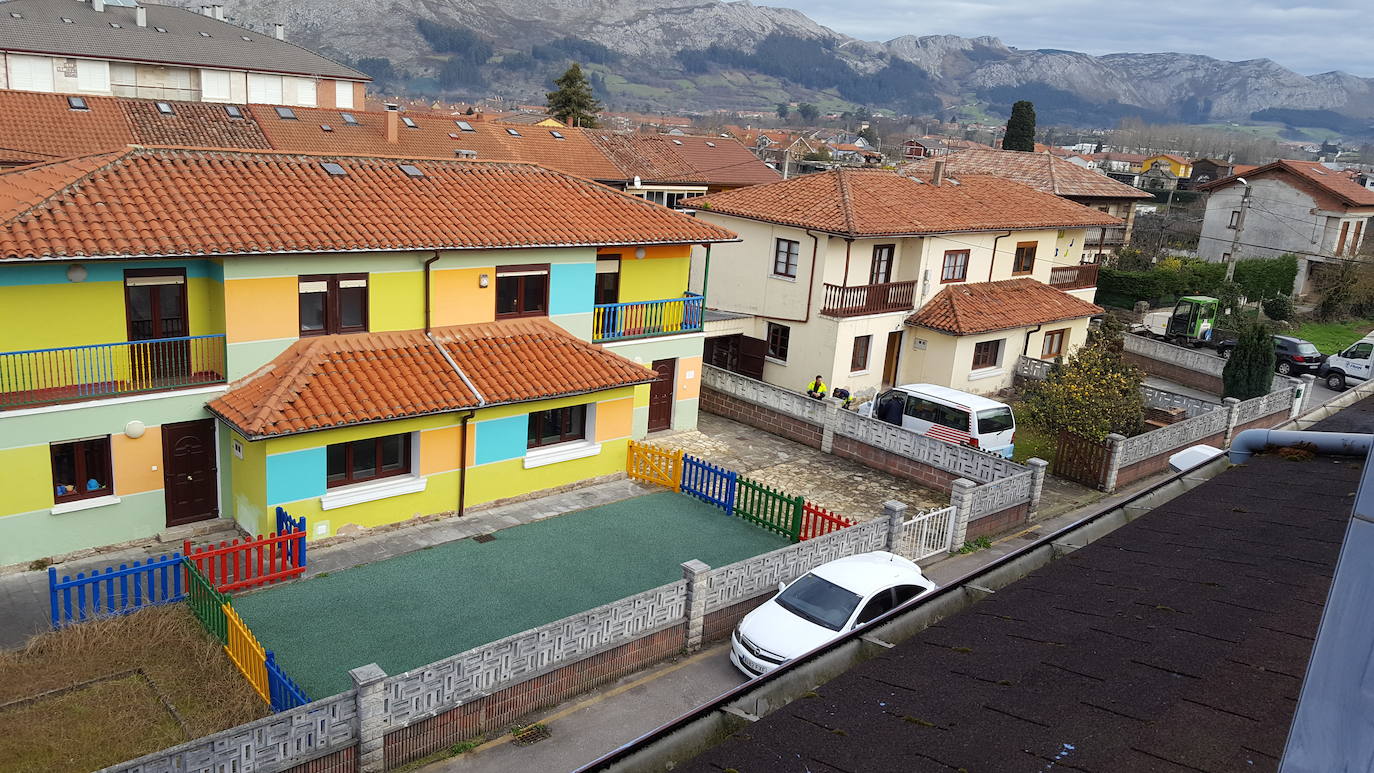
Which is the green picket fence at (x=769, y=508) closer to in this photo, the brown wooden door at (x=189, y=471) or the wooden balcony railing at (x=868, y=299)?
the brown wooden door at (x=189, y=471)

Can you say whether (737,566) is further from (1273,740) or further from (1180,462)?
(1273,740)

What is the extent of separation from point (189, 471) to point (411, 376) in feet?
13.5

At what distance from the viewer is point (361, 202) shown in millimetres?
18906

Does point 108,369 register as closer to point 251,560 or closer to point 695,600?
point 251,560

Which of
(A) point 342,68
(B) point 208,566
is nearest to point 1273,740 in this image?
(B) point 208,566

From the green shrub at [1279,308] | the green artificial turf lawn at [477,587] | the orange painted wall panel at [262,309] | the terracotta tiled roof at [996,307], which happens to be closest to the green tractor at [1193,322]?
the green shrub at [1279,308]

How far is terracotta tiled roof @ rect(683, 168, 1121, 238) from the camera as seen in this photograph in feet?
92.6

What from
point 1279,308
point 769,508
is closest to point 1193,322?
point 1279,308

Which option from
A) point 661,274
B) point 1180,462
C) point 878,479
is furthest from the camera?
point 661,274

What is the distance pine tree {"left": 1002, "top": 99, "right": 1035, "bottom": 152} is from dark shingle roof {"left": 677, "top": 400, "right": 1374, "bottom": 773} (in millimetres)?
68329

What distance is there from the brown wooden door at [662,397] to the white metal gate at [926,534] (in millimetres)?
7851

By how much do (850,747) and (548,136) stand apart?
159 feet

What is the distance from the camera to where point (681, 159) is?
178 feet

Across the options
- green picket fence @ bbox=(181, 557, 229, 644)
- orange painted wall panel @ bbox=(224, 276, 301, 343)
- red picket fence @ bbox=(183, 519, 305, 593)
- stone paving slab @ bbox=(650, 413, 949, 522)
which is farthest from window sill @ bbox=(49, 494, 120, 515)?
stone paving slab @ bbox=(650, 413, 949, 522)
